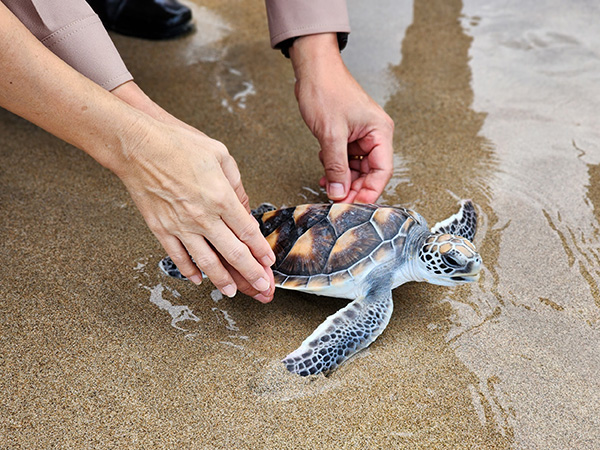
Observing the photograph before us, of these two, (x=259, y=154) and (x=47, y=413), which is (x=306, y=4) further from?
(x=47, y=413)

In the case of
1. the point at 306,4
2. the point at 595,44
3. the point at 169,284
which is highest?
the point at 306,4

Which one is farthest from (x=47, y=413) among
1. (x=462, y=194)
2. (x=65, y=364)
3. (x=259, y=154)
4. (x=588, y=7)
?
(x=588, y=7)

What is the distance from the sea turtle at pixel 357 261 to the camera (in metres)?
1.42

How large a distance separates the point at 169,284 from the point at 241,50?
1.66 meters

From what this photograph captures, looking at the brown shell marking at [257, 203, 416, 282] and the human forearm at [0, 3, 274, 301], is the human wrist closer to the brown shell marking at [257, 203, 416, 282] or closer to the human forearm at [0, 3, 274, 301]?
the brown shell marking at [257, 203, 416, 282]

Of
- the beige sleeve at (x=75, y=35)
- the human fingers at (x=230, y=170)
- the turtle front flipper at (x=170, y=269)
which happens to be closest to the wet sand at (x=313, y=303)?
the turtle front flipper at (x=170, y=269)

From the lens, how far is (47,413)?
126 cm

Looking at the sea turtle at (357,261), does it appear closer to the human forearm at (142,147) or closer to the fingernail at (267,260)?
the fingernail at (267,260)

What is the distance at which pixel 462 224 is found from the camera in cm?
174

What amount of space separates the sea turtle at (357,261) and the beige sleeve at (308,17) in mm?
681

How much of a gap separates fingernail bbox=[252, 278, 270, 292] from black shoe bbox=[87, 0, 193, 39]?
2.08 meters

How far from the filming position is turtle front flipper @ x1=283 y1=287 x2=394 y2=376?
1.36 m

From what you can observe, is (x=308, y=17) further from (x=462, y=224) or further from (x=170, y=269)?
(x=170, y=269)

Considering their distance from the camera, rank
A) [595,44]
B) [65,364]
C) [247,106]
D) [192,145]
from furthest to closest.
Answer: [595,44]
[247,106]
[65,364]
[192,145]
